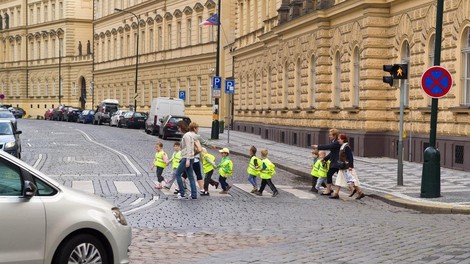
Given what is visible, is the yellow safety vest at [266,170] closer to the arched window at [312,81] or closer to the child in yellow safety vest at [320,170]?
the child in yellow safety vest at [320,170]

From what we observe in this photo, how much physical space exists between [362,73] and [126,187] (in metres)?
13.0

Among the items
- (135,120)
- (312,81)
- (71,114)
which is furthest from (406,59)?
(71,114)

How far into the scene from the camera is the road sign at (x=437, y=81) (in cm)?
1775

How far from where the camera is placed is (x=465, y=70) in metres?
25.0

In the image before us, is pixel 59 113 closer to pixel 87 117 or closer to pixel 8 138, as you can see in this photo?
pixel 87 117

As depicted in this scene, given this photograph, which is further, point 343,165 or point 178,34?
point 178,34

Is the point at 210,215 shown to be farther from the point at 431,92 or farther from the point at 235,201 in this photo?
the point at 431,92

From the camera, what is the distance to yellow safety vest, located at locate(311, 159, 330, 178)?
65.8 ft

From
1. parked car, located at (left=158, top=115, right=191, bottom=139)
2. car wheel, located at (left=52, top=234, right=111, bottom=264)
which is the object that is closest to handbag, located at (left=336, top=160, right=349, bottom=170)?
car wheel, located at (left=52, top=234, right=111, bottom=264)

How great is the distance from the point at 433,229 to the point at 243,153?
20474 mm

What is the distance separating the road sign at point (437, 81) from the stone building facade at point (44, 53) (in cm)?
8308

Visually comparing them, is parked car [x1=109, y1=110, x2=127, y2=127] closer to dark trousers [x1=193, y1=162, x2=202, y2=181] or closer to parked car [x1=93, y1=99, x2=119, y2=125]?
parked car [x1=93, y1=99, x2=119, y2=125]

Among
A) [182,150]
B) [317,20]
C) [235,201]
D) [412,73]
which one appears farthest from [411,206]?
[317,20]

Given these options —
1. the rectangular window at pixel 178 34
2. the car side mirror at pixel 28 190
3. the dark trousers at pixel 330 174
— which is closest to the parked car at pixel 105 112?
the rectangular window at pixel 178 34
